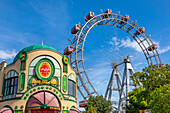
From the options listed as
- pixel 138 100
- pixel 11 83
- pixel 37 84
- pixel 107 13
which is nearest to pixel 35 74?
pixel 37 84

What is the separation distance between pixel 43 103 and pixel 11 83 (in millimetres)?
7275

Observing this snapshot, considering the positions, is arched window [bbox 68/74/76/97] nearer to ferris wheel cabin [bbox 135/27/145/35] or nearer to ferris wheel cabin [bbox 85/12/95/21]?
ferris wheel cabin [bbox 85/12/95/21]

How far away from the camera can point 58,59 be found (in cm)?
3428

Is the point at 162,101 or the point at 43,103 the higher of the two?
the point at 43,103

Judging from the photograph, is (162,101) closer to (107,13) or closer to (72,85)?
(72,85)

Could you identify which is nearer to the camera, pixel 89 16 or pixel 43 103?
pixel 43 103

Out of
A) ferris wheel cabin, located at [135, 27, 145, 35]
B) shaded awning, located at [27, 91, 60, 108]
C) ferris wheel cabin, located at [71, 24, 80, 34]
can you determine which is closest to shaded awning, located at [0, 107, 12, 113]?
shaded awning, located at [27, 91, 60, 108]

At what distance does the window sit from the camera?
31.8 meters

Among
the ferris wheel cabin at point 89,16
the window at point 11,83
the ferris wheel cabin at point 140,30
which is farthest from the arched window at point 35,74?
the ferris wheel cabin at point 140,30

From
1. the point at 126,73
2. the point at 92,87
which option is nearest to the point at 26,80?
the point at 92,87

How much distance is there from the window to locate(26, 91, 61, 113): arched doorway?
3.82m

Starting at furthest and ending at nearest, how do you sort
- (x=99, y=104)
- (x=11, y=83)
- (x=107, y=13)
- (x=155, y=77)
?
(x=107, y=13), (x=99, y=104), (x=11, y=83), (x=155, y=77)

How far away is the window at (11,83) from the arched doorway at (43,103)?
3.82 m

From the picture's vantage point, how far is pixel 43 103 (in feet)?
95.8
